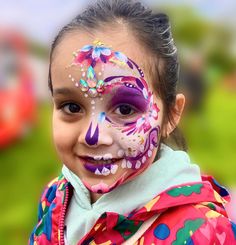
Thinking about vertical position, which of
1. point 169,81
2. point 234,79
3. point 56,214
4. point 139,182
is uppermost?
point 169,81

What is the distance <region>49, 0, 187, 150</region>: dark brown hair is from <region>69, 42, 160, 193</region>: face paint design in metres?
0.05

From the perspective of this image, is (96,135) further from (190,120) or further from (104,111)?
(190,120)

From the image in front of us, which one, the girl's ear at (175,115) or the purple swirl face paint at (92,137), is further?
the girl's ear at (175,115)

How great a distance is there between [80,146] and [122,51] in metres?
0.21

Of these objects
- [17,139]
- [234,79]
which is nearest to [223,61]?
[234,79]

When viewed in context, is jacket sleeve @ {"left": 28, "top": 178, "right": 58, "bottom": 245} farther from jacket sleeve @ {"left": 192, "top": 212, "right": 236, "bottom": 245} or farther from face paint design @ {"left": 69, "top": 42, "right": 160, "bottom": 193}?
jacket sleeve @ {"left": 192, "top": 212, "right": 236, "bottom": 245}

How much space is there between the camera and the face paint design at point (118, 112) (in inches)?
46.1

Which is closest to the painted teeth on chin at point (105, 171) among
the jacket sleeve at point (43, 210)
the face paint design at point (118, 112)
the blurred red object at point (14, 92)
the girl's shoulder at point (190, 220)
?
the face paint design at point (118, 112)

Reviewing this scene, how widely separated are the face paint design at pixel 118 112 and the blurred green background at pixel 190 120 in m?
1.77

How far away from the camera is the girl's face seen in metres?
1.17

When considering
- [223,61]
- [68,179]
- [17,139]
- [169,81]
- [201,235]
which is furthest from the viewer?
[223,61]

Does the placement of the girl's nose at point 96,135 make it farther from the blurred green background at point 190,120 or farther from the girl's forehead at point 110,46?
the blurred green background at point 190,120

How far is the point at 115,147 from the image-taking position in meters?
1.17

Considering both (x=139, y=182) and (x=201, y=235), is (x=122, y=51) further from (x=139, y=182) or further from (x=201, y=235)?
(x=201, y=235)
